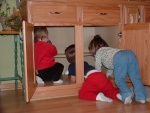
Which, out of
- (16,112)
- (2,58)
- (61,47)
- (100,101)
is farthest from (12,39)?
(100,101)

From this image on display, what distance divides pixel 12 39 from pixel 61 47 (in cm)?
64

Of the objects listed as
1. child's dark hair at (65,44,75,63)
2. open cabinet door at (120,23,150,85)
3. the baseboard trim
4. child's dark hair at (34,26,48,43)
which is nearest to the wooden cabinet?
open cabinet door at (120,23,150,85)

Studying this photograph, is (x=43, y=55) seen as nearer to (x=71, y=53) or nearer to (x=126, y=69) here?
(x=71, y=53)

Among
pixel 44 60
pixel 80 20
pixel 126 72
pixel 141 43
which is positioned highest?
pixel 80 20

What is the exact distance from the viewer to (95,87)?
2047mm

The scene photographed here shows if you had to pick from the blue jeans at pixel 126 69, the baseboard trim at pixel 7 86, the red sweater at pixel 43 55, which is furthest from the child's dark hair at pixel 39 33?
the blue jeans at pixel 126 69

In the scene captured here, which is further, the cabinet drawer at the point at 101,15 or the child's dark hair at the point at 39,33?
the child's dark hair at the point at 39,33

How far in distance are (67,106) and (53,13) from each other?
2.76 ft

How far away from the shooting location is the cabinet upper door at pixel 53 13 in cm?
200

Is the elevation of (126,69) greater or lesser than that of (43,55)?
lesser

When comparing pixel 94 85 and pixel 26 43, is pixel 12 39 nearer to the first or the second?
pixel 26 43

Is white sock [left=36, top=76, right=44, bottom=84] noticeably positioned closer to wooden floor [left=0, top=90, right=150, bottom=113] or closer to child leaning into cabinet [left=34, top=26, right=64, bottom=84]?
child leaning into cabinet [left=34, top=26, right=64, bottom=84]

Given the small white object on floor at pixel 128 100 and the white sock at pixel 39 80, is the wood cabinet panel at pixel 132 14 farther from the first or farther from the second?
the white sock at pixel 39 80

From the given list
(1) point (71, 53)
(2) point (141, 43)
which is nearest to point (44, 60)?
(1) point (71, 53)
